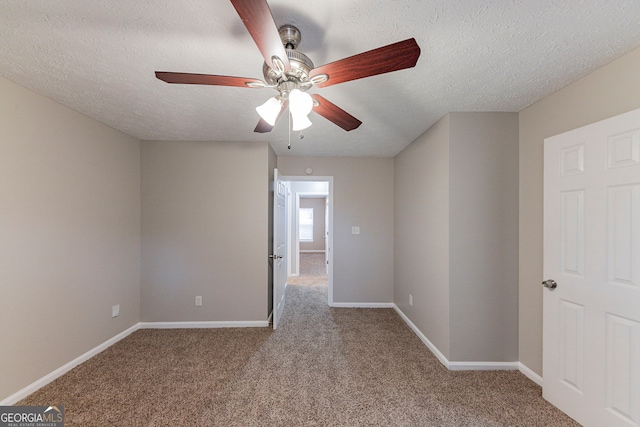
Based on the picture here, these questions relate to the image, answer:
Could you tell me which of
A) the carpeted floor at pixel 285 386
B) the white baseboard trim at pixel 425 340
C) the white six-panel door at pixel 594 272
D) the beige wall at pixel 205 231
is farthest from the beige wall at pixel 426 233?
the beige wall at pixel 205 231

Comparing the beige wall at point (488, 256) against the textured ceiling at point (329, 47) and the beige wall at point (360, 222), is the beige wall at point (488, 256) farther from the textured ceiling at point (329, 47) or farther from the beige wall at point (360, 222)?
the beige wall at point (360, 222)

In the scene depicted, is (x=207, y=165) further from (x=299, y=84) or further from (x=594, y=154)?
(x=594, y=154)

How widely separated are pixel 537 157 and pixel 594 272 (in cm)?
96

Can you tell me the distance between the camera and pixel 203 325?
10.4 ft

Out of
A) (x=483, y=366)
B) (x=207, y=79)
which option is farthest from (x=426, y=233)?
(x=207, y=79)

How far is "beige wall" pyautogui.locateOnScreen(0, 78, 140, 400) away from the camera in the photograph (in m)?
1.84

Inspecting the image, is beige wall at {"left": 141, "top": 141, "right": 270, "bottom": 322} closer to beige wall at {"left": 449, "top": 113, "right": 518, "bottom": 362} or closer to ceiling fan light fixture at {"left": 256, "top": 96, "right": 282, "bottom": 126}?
ceiling fan light fixture at {"left": 256, "top": 96, "right": 282, "bottom": 126}

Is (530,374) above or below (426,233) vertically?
below

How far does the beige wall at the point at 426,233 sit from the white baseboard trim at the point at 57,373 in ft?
10.9

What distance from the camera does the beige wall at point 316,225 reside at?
1037 centimetres

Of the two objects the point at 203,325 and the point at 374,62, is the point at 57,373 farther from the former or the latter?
the point at 374,62

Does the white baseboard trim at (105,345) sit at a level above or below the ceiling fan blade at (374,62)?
below

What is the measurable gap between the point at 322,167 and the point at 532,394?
3269 mm

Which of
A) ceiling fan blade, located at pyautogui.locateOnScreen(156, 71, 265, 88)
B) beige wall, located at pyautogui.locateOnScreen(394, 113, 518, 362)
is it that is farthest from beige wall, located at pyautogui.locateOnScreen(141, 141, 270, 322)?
beige wall, located at pyautogui.locateOnScreen(394, 113, 518, 362)
